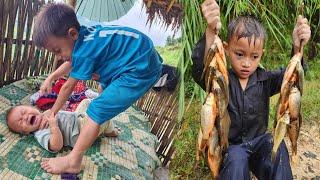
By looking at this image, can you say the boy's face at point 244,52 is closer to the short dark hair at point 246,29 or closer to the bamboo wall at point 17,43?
the short dark hair at point 246,29

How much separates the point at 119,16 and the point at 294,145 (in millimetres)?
2881

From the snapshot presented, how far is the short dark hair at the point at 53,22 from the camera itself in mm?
2229

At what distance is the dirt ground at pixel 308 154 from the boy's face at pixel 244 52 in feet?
4.39

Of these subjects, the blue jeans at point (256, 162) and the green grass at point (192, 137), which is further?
the green grass at point (192, 137)

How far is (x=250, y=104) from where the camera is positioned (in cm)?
199

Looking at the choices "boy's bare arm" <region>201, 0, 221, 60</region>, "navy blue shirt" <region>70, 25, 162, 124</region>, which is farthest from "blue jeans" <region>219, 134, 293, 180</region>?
"navy blue shirt" <region>70, 25, 162, 124</region>

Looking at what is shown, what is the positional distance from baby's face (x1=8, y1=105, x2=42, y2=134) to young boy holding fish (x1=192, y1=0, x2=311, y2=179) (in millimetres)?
1201

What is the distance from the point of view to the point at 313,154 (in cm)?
310

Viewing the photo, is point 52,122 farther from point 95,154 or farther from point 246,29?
point 246,29

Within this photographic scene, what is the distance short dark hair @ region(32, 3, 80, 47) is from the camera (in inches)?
87.7

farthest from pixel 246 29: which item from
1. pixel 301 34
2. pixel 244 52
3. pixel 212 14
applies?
pixel 212 14

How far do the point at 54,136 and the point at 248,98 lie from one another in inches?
44.5

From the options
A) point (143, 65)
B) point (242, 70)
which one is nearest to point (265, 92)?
point (242, 70)

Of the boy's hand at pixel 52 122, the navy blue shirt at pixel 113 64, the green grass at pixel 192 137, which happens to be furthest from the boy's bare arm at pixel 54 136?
the green grass at pixel 192 137
